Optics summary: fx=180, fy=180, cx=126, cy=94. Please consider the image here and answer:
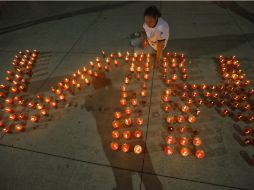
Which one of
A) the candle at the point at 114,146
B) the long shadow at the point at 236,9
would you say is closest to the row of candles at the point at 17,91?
the candle at the point at 114,146

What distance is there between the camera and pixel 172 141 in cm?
296

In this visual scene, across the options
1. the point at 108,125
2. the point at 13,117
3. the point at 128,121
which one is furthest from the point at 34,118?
the point at 128,121

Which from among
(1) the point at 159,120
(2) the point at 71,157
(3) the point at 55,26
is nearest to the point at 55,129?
(2) the point at 71,157

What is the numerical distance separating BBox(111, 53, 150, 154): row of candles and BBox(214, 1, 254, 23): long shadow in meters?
4.39

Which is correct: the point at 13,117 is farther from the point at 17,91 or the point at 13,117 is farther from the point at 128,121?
the point at 128,121

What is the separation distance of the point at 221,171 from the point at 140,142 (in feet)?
4.16

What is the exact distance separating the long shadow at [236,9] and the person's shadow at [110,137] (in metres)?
5.62

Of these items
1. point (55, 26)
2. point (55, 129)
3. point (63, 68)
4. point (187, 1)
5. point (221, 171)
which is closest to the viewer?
point (221, 171)

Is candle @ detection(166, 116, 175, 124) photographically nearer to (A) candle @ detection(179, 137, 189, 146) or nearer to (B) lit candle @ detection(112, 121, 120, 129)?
(A) candle @ detection(179, 137, 189, 146)


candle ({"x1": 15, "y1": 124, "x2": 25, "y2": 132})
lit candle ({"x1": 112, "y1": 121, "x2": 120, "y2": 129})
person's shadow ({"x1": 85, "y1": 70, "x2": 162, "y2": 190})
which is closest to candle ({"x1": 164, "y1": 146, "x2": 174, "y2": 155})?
person's shadow ({"x1": 85, "y1": 70, "x2": 162, "y2": 190})

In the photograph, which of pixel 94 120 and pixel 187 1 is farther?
pixel 187 1

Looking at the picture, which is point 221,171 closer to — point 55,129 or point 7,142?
point 55,129

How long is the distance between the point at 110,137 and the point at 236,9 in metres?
7.03

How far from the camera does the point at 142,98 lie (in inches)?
149
